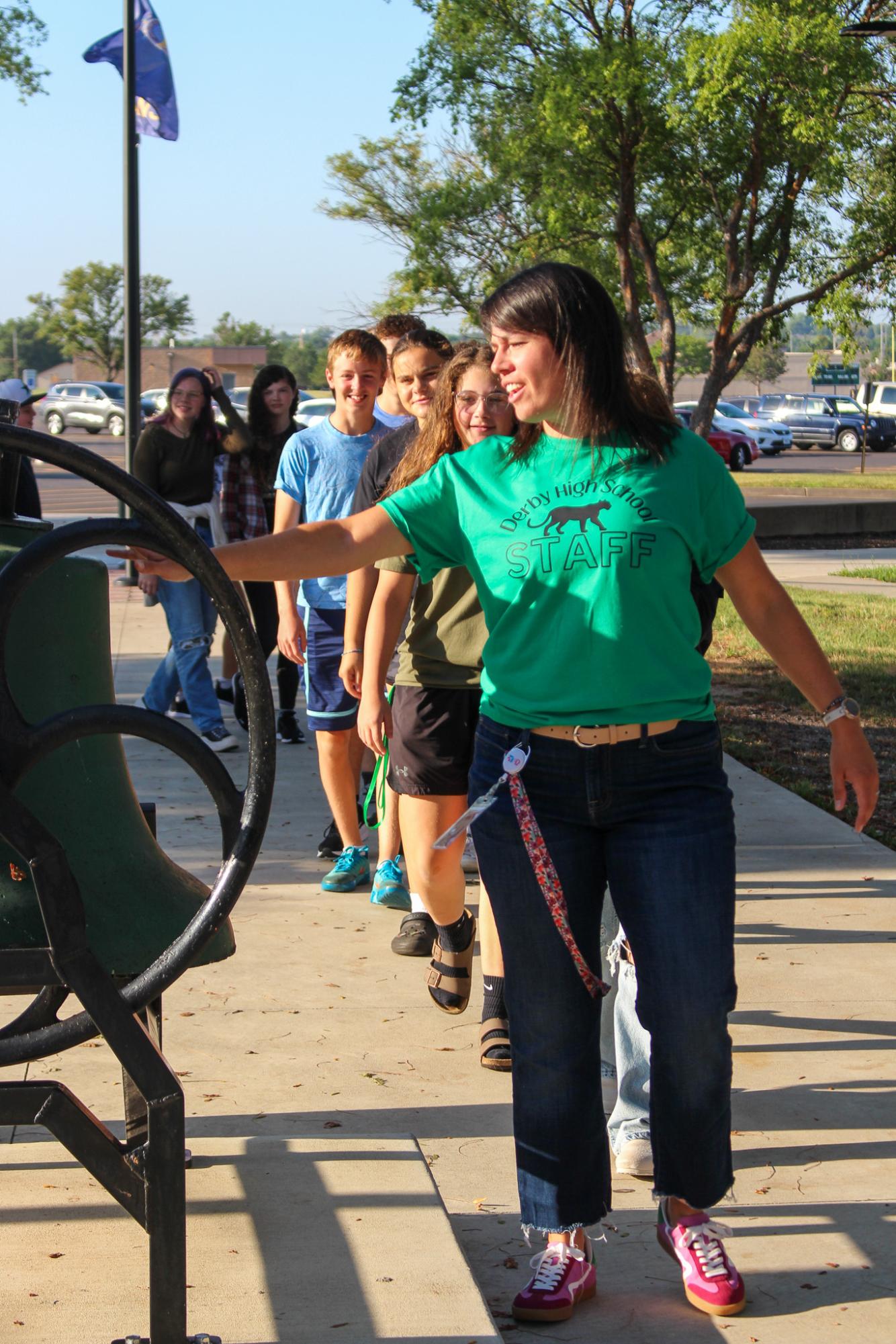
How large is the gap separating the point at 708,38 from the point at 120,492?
50.3 feet

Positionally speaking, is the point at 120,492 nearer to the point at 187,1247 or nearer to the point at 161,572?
the point at 161,572

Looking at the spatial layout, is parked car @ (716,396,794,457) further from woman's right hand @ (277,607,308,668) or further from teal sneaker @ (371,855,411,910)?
teal sneaker @ (371,855,411,910)

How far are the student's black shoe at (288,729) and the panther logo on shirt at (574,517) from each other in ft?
17.7

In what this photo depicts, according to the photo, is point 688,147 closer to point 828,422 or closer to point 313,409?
point 313,409

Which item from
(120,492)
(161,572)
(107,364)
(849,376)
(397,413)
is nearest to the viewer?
(120,492)

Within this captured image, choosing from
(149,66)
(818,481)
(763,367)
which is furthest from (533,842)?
(763,367)

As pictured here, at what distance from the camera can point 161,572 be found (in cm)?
243

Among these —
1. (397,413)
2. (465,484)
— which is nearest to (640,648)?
(465,484)

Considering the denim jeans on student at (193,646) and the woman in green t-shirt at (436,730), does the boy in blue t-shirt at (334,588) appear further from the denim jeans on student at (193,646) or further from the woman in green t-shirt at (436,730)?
the denim jeans on student at (193,646)

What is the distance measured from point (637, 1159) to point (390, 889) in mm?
2037

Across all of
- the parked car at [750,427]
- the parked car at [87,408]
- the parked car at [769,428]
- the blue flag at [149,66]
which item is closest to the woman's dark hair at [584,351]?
the blue flag at [149,66]

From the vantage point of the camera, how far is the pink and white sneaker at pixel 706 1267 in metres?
2.72

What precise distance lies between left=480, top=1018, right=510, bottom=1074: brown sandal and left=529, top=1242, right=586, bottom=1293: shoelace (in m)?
1.08

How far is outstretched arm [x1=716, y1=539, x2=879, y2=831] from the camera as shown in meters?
2.79
